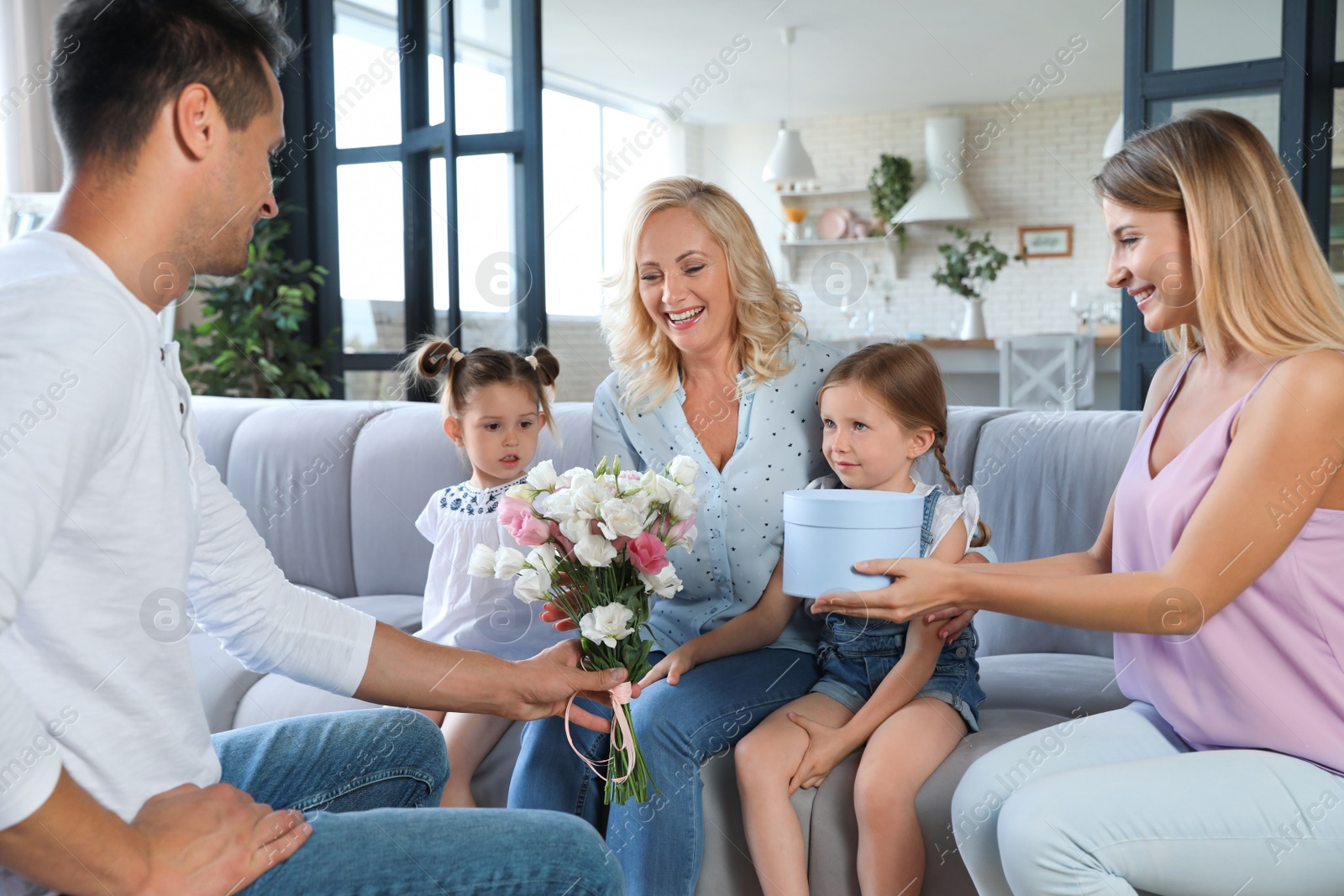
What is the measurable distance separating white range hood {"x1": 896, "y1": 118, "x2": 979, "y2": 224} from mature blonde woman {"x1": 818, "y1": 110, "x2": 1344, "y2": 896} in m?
8.21

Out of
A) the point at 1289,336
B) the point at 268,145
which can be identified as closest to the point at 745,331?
the point at 1289,336

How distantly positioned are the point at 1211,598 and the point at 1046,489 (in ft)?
2.94

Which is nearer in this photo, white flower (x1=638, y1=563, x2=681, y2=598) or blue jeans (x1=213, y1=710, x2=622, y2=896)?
blue jeans (x1=213, y1=710, x2=622, y2=896)

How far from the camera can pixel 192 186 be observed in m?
1.01

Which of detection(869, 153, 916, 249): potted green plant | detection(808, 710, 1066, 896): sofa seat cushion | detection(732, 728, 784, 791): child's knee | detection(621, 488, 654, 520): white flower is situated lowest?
detection(808, 710, 1066, 896): sofa seat cushion

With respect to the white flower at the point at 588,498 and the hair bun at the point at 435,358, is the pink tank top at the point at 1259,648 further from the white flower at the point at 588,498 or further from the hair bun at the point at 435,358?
the hair bun at the point at 435,358

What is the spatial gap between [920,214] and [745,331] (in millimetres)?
7858

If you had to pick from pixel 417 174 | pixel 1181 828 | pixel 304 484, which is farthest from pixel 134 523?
pixel 417 174

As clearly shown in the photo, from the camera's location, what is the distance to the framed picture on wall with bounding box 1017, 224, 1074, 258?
9422 millimetres

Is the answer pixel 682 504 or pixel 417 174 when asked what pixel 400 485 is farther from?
pixel 417 174

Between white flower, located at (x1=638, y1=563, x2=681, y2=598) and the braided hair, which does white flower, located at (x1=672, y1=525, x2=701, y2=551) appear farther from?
the braided hair

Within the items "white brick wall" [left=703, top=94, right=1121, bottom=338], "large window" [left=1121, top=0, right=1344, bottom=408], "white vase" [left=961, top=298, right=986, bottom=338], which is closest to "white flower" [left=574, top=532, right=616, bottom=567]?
"large window" [left=1121, top=0, right=1344, bottom=408]

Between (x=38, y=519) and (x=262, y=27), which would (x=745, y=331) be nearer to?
(x=262, y=27)

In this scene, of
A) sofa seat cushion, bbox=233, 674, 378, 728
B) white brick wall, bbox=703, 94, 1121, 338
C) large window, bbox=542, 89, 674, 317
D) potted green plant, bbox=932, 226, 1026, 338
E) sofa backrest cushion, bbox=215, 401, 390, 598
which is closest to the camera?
sofa seat cushion, bbox=233, 674, 378, 728
